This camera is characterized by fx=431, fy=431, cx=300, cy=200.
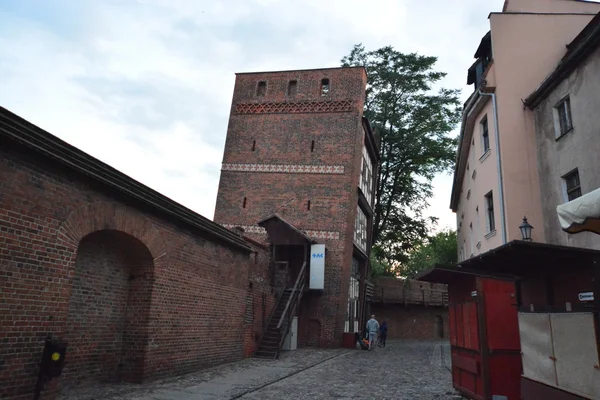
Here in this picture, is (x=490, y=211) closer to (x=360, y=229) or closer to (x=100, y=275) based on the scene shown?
(x=360, y=229)

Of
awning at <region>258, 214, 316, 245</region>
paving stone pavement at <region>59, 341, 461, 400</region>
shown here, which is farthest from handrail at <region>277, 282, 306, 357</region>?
awning at <region>258, 214, 316, 245</region>

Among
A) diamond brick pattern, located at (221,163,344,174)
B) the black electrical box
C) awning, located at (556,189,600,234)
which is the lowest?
the black electrical box

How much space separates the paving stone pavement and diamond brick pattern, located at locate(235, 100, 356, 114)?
1357 centimetres

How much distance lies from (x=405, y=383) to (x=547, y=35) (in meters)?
11.8

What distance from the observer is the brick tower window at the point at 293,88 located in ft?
79.5

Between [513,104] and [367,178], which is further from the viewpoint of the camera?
[367,178]

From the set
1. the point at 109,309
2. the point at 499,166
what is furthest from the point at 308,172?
the point at 109,309

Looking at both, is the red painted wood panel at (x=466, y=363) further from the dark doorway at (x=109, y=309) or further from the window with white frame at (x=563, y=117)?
the window with white frame at (x=563, y=117)

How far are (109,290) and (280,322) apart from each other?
8.18 meters

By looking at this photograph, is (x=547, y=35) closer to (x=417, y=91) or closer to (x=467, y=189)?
(x=467, y=189)

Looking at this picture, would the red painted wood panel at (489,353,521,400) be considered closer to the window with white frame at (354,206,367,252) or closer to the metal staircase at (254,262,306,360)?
the metal staircase at (254,262,306,360)

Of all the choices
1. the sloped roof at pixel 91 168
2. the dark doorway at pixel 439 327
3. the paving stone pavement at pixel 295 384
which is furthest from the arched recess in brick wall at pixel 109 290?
the dark doorway at pixel 439 327

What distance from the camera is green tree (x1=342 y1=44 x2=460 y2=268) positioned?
92.8ft

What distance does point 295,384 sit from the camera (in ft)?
33.1
